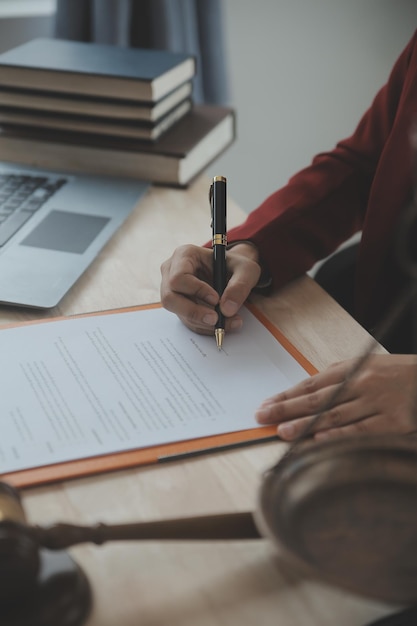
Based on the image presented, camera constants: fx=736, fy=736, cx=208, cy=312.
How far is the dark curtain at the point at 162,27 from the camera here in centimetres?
192

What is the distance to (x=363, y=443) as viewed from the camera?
0.57m

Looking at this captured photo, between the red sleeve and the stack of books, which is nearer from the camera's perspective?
the red sleeve

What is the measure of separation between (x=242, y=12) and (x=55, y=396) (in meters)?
1.90

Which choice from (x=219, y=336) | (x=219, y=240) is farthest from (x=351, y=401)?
(x=219, y=240)

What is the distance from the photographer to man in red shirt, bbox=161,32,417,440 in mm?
771

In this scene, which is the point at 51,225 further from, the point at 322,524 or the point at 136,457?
the point at 322,524

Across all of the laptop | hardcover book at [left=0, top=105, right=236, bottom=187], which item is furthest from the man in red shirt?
hardcover book at [left=0, top=105, right=236, bottom=187]

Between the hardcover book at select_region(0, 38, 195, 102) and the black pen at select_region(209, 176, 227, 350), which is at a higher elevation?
the hardcover book at select_region(0, 38, 195, 102)

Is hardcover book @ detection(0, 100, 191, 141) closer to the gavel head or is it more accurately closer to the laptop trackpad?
the laptop trackpad

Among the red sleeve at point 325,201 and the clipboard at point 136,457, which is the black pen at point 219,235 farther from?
the clipboard at point 136,457

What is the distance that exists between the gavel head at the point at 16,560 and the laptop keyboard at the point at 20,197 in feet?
2.18

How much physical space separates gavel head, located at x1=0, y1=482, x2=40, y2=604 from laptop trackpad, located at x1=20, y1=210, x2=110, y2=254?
64 centimetres

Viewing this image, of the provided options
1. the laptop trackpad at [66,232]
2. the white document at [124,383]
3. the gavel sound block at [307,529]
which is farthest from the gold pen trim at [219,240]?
the gavel sound block at [307,529]

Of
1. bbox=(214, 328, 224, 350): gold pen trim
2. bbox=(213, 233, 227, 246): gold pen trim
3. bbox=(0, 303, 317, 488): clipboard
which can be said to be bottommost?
bbox=(0, 303, 317, 488): clipboard
